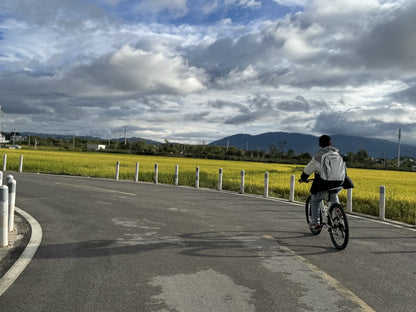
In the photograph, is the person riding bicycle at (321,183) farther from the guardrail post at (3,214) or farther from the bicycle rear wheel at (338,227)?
the guardrail post at (3,214)

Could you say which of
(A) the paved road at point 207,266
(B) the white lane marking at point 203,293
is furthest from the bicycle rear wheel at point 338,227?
(B) the white lane marking at point 203,293

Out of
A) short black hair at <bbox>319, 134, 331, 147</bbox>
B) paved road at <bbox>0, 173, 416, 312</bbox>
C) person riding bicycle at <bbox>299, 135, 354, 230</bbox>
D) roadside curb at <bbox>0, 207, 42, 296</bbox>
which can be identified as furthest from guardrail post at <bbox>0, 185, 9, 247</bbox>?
short black hair at <bbox>319, 134, 331, 147</bbox>

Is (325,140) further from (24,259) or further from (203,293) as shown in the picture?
(24,259)

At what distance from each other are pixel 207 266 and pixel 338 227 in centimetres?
248

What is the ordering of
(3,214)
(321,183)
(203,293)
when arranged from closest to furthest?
(203,293)
(3,214)
(321,183)

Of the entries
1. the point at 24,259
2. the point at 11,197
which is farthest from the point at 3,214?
the point at 11,197

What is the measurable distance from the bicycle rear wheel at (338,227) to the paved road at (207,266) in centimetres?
16

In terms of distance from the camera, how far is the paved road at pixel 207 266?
12.9ft

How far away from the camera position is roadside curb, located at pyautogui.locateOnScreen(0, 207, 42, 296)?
4438mm

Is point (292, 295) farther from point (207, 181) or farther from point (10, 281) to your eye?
point (207, 181)

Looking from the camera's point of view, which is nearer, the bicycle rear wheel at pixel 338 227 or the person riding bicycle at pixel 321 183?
the bicycle rear wheel at pixel 338 227

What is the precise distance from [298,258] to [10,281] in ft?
12.7

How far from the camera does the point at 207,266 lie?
5.11 m

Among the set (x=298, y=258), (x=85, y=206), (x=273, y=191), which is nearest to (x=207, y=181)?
(x=273, y=191)
